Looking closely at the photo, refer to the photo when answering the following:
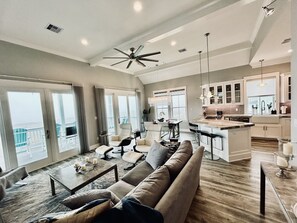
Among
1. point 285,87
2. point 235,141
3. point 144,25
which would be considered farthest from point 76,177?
point 285,87

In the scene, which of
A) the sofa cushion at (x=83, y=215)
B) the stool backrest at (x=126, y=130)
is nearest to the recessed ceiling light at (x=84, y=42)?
the stool backrest at (x=126, y=130)

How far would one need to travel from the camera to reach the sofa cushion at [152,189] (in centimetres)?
115

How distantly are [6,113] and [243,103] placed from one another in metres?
7.90

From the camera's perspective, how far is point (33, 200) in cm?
245

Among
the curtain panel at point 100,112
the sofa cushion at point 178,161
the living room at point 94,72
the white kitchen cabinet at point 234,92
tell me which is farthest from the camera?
the white kitchen cabinet at point 234,92

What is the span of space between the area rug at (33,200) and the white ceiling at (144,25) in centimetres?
346

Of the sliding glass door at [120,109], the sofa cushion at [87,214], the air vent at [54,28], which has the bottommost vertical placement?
the sofa cushion at [87,214]

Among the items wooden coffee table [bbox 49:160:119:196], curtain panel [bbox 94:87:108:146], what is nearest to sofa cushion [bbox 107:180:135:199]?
wooden coffee table [bbox 49:160:119:196]

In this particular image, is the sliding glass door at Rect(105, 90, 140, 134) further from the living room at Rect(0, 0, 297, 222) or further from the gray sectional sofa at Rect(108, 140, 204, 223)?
the gray sectional sofa at Rect(108, 140, 204, 223)

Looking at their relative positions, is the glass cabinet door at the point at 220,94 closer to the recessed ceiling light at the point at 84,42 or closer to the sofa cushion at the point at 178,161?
the sofa cushion at the point at 178,161

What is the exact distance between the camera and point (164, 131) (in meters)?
6.61

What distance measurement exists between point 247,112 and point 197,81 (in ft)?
8.58

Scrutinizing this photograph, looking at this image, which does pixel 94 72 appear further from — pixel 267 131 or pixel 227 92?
pixel 267 131

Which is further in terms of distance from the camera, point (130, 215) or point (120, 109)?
point (120, 109)
